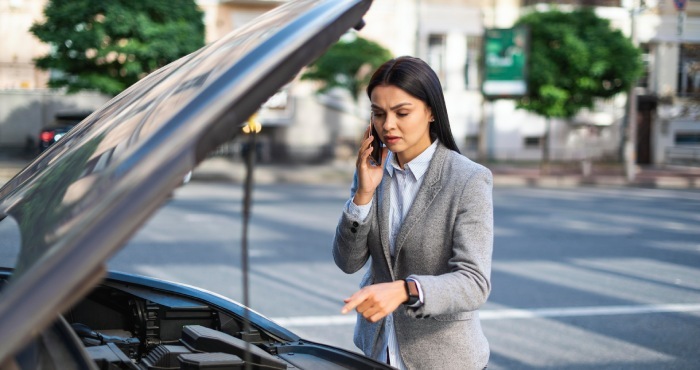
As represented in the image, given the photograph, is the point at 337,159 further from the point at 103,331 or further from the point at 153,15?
the point at 103,331

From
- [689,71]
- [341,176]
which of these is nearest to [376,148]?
[341,176]

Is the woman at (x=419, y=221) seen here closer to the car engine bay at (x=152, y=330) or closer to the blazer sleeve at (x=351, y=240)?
the blazer sleeve at (x=351, y=240)

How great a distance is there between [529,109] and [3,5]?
1670 cm

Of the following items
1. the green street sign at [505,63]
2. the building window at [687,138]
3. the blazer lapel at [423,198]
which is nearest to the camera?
the blazer lapel at [423,198]

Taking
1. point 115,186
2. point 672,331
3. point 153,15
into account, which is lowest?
point 672,331

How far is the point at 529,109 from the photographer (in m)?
27.2

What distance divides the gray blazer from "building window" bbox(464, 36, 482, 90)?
2986 centimetres

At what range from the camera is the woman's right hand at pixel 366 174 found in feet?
7.11

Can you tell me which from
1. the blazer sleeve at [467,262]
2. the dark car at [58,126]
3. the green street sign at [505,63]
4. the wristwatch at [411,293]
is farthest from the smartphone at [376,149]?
the green street sign at [505,63]

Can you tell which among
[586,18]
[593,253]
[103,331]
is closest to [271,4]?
[586,18]

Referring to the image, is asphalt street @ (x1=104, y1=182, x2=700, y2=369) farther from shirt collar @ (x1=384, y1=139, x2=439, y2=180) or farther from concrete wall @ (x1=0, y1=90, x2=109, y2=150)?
concrete wall @ (x1=0, y1=90, x2=109, y2=150)

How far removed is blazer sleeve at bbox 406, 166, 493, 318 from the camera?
6.39 feet

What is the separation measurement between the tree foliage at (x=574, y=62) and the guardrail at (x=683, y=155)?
6.59m

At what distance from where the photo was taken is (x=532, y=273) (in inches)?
353
